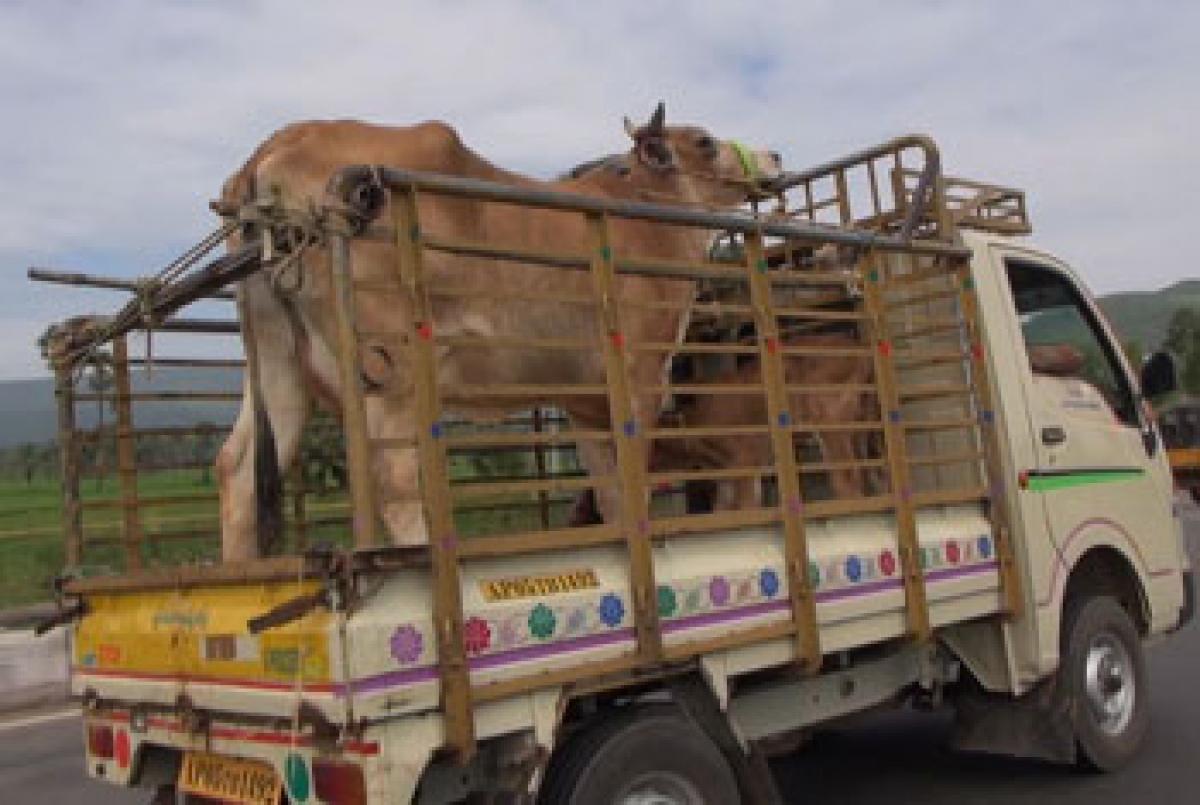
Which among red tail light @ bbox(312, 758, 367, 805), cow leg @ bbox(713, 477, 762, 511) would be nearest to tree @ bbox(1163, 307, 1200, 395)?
cow leg @ bbox(713, 477, 762, 511)

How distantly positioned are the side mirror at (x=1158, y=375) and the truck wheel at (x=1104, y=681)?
113 centimetres

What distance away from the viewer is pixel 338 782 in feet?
9.98

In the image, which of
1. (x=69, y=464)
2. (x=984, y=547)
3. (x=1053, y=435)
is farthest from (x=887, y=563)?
(x=69, y=464)

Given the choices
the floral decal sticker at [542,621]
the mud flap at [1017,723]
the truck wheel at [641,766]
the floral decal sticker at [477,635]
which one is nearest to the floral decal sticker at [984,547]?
the mud flap at [1017,723]

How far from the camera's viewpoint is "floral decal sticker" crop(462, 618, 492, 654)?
3168mm

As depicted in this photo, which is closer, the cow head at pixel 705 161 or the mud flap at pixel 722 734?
the mud flap at pixel 722 734

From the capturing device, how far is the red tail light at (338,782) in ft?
9.82

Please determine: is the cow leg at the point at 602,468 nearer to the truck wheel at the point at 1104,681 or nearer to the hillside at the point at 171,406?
the hillside at the point at 171,406

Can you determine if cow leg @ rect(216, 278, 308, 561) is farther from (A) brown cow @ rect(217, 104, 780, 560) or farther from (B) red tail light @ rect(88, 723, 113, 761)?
(B) red tail light @ rect(88, 723, 113, 761)

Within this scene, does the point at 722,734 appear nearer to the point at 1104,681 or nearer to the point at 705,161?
the point at 1104,681

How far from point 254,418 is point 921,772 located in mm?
3386

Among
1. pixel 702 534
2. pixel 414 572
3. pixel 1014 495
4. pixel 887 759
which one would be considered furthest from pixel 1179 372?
pixel 414 572

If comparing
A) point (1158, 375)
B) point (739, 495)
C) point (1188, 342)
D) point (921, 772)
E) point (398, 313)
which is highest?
point (1188, 342)

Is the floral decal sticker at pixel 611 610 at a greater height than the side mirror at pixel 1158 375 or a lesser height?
lesser
